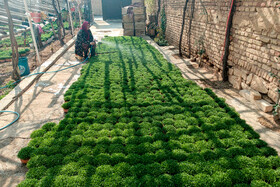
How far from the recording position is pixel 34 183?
2.79 metres

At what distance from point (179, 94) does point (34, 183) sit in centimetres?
388

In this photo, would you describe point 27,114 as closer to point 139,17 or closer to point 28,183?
point 28,183

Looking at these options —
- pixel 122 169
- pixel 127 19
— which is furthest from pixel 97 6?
pixel 122 169

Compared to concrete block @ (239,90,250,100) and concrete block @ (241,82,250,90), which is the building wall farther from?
concrete block @ (239,90,250,100)

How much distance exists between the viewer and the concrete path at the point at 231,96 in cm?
373

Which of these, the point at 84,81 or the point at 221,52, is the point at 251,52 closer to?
the point at 221,52

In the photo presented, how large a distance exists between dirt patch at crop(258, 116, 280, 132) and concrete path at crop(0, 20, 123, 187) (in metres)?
4.45

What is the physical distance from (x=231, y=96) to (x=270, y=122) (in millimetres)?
1362

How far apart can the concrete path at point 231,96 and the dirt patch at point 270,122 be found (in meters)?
0.07

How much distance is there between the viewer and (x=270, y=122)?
4105 millimetres

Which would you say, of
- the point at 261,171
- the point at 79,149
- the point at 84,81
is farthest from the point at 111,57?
the point at 261,171

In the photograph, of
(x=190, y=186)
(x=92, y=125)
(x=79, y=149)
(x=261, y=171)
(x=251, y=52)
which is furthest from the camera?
(x=251, y=52)

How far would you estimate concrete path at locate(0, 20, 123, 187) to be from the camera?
10.5 ft

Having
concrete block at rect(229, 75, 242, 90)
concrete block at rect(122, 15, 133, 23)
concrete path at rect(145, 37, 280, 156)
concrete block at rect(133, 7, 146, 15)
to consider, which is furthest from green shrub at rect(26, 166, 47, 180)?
concrete block at rect(133, 7, 146, 15)
